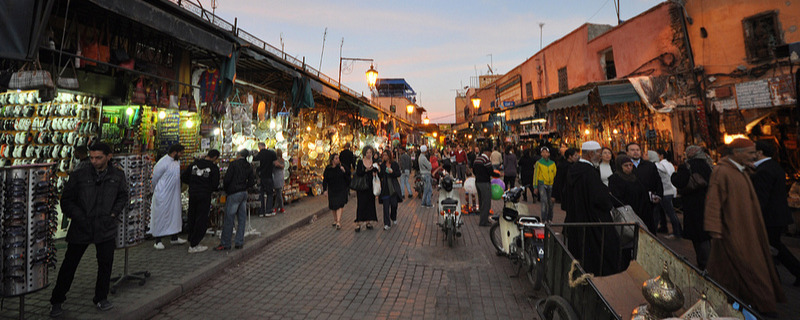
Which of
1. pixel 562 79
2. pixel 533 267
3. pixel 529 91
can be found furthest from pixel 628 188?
pixel 529 91

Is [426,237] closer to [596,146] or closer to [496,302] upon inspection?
[496,302]

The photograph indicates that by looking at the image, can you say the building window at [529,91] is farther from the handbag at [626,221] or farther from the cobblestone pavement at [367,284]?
the handbag at [626,221]

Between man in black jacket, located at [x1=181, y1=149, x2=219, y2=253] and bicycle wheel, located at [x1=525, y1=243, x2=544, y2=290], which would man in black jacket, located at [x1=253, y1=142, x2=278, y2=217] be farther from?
bicycle wheel, located at [x1=525, y1=243, x2=544, y2=290]

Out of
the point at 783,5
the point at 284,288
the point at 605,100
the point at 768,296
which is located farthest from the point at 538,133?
the point at 284,288

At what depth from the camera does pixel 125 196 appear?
3828 mm

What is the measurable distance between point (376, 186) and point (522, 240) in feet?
12.7

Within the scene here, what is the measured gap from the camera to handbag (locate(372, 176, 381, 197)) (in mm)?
7758

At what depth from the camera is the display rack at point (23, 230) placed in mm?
3012

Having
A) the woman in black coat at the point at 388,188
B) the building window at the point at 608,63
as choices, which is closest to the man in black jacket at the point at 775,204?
the woman in black coat at the point at 388,188

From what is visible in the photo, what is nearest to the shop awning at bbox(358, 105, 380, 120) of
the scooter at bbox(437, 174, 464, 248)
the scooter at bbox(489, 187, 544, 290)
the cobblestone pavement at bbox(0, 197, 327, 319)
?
the cobblestone pavement at bbox(0, 197, 327, 319)

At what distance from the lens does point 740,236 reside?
3.26 metres

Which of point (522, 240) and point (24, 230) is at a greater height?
point (24, 230)

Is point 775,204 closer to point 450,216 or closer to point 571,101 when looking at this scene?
point 450,216

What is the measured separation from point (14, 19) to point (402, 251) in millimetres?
5985
